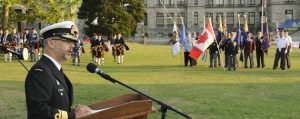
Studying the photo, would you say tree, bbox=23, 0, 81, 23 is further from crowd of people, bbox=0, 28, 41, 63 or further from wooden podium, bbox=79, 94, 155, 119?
wooden podium, bbox=79, 94, 155, 119

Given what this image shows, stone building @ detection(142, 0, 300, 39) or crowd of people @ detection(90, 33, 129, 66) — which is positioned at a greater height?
stone building @ detection(142, 0, 300, 39)

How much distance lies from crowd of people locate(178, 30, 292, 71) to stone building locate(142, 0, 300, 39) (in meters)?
69.8

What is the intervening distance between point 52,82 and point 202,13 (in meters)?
97.6

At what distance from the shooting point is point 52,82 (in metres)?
4.61

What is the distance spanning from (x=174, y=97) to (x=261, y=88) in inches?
152

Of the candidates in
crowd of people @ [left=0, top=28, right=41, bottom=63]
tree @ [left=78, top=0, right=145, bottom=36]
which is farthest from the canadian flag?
tree @ [left=78, top=0, right=145, bottom=36]

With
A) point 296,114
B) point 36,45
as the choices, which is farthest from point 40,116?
point 36,45

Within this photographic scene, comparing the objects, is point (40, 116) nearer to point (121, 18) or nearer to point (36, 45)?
point (36, 45)

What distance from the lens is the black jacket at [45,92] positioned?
4375 millimetres

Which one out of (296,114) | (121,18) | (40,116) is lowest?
(296,114)

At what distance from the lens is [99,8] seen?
61.6 meters

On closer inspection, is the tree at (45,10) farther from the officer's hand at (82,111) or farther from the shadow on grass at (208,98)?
the officer's hand at (82,111)

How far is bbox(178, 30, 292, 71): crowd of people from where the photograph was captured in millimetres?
25141

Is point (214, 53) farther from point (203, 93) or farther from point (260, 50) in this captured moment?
point (203, 93)
